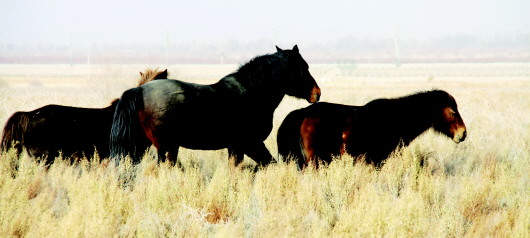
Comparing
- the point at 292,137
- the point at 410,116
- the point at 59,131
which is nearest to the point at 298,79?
the point at 292,137

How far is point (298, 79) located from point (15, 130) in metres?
3.90

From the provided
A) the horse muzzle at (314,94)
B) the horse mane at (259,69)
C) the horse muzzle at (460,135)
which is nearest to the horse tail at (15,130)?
the horse mane at (259,69)

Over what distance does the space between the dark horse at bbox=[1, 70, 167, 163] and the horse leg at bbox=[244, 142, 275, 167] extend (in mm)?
1887

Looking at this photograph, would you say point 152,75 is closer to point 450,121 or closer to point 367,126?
point 367,126

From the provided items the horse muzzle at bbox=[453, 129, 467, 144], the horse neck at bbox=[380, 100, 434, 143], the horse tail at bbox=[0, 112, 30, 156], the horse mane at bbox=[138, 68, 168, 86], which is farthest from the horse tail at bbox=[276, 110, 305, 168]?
the horse tail at bbox=[0, 112, 30, 156]

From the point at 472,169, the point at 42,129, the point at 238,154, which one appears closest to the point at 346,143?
the point at 238,154

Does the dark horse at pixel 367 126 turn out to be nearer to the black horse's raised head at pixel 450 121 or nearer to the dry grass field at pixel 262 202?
the black horse's raised head at pixel 450 121

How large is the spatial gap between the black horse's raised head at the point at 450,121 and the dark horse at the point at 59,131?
4.03 m

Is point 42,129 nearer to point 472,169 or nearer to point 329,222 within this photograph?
point 329,222

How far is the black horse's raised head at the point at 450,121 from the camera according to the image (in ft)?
23.3

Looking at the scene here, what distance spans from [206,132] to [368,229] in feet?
8.30

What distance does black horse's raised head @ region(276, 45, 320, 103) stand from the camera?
22.9ft

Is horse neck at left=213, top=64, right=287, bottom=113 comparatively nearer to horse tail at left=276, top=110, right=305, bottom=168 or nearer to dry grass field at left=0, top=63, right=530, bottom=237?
horse tail at left=276, top=110, right=305, bottom=168

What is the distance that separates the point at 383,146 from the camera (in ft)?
23.4
